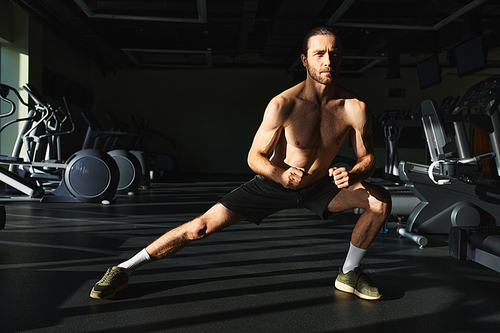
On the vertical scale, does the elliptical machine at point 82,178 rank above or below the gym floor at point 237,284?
above

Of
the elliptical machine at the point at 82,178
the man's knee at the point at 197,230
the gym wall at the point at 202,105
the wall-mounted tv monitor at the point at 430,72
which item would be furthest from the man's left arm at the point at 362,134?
the gym wall at the point at 202,105

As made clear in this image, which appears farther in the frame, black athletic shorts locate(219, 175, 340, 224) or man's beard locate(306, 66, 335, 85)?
black athletic shorts locate(219, 175, 340, 224)

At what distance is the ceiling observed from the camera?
6.75 metres

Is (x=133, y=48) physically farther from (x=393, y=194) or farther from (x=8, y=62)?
(x=393, y=194)

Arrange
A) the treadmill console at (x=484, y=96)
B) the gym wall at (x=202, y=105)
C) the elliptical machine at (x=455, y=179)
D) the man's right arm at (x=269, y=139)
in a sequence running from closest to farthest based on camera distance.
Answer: the man's right arm at (x=269, y=139) → the elliptical machine at (x=455, y=179) → the treadmill console at (x=484, y=96) → the gym wall at (x=202, y=105)

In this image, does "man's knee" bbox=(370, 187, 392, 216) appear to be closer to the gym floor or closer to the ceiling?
the gym floor

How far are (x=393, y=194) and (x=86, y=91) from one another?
9066mm

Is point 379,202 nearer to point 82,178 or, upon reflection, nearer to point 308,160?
point 308,160

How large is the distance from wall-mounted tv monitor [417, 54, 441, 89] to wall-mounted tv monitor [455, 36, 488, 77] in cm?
47

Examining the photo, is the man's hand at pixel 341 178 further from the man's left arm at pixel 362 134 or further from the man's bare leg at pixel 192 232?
the man's bare leg at pixel 192 232

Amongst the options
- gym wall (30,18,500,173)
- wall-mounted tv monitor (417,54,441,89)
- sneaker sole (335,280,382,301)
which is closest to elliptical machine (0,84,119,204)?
sneaker sole (335,280,382,301)

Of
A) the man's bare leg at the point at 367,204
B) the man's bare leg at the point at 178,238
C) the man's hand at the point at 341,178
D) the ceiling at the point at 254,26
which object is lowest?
the man's bare leg at the point at 178,238

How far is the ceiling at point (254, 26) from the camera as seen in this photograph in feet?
22.1

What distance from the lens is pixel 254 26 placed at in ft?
31.3
